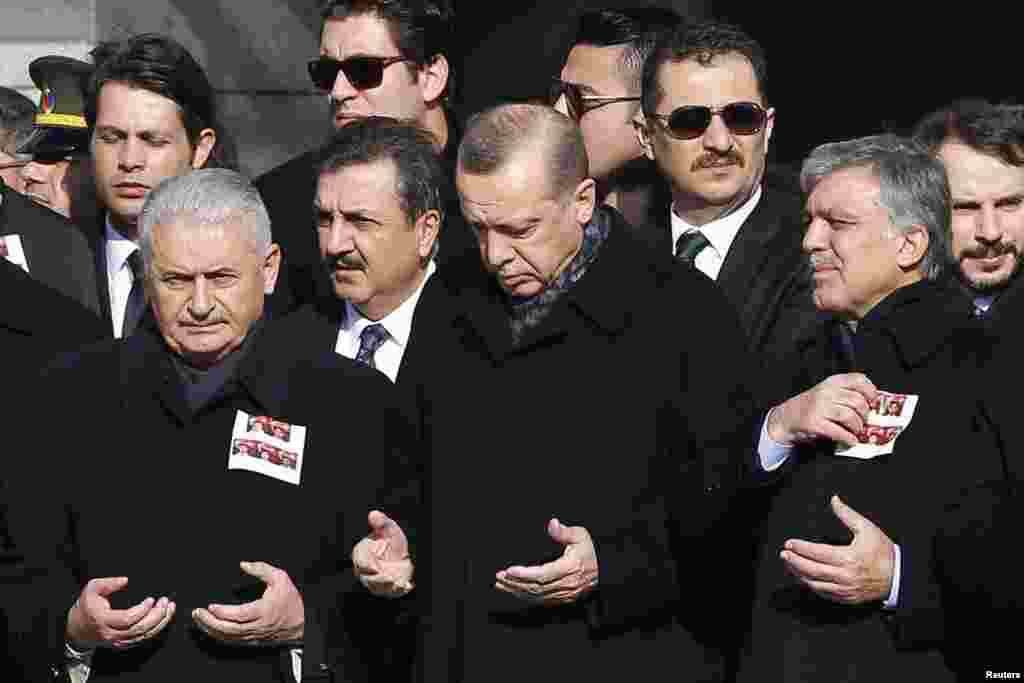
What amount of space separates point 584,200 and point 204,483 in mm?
1120

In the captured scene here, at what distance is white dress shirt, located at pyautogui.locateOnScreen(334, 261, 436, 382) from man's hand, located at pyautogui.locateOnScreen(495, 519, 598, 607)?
974 mm

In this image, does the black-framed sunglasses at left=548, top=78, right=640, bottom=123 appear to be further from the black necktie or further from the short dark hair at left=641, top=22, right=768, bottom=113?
the black necktie

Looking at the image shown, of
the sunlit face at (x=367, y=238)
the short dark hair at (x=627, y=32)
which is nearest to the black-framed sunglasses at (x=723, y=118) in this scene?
the short dark hair at (x=627, y=32)

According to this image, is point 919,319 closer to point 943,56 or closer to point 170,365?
point 170,365

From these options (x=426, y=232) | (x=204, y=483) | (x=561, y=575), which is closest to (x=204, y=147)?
(x=426, y=232)

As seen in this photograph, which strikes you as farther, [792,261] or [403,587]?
[792,261]

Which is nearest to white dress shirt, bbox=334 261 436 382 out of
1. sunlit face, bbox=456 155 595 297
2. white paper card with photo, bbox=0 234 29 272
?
sunlit face, bbox=456 155 595 297

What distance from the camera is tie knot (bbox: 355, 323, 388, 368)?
5.84 m

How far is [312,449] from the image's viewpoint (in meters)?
5.00

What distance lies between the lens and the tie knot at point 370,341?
5.84 meters

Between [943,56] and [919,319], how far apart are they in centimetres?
443

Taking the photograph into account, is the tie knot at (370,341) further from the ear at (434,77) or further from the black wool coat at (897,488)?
the black wool coat at (897,488)

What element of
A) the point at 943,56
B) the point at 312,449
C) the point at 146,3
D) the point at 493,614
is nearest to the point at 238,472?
the point at 312,449

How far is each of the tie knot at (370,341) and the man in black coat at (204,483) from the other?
67cm
